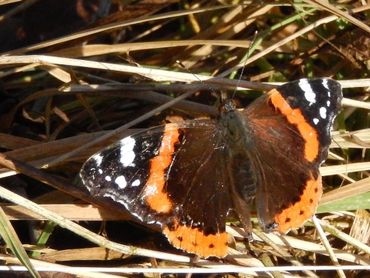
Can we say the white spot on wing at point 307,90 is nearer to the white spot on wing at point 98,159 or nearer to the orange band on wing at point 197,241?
the orange band on wing at point 197,241

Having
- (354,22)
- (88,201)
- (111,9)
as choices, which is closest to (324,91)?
(354,22)

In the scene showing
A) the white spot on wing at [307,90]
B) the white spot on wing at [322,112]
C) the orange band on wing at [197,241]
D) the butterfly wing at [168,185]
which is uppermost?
the white spot on wing at [307,90]

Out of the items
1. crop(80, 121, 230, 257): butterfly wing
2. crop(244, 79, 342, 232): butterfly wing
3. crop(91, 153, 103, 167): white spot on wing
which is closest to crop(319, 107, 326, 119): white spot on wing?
crop(244, 79, 342, 232): butterfly wing

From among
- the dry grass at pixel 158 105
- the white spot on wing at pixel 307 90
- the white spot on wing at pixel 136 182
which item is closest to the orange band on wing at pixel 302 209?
the dry grass at pixel 158 105

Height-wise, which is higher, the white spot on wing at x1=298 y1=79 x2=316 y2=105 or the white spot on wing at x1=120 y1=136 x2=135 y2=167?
the white spot on wing at x1=298 y1=79 x2=316 y2=105

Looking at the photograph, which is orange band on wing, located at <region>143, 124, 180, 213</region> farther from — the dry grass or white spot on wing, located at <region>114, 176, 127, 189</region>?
the dry grass

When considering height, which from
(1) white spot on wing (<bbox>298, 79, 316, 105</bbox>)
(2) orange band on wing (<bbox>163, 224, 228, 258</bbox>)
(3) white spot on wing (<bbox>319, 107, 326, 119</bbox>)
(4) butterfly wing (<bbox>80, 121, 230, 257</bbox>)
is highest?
(1) white spot on wing (<bbox>298, 79, 316, 105</bbox>)

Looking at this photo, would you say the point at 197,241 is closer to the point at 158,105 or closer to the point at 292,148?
the point at 292,148
